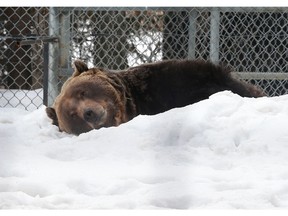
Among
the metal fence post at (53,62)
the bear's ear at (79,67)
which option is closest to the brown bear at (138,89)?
the bear's ear at (79,67)

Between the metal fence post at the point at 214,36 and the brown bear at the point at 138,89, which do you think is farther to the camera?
the metal fence post at the point at 214,36

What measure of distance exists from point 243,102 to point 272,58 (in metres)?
3.49

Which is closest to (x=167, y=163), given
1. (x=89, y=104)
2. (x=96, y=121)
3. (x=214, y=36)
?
(x=96, y=121)

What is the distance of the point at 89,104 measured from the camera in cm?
441

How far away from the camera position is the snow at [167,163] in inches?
97.2

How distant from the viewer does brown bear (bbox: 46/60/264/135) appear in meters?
4.50

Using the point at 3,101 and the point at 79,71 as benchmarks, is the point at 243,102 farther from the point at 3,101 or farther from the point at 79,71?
the point at 3,101

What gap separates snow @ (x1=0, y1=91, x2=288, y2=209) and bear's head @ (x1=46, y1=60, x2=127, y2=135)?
545mm

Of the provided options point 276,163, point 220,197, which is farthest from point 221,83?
point 220,197

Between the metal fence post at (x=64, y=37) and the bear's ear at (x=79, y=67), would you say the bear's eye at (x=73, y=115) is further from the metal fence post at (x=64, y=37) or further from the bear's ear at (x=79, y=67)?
the metal fence post at (x=64, y=37)

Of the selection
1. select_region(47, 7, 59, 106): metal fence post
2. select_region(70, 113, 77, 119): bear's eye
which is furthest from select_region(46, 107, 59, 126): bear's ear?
select_region(47, 7, 59, 106): metal fence post

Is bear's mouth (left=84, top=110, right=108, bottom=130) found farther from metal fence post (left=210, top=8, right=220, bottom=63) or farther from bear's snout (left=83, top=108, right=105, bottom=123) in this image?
metal fence post (left=210, top=8, right=220, bottom=63)

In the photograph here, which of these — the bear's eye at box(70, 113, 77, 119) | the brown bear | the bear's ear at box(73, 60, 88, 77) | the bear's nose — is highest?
the bear's ear at box(73, 60, 88, 77)

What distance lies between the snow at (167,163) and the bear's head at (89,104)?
545mm
